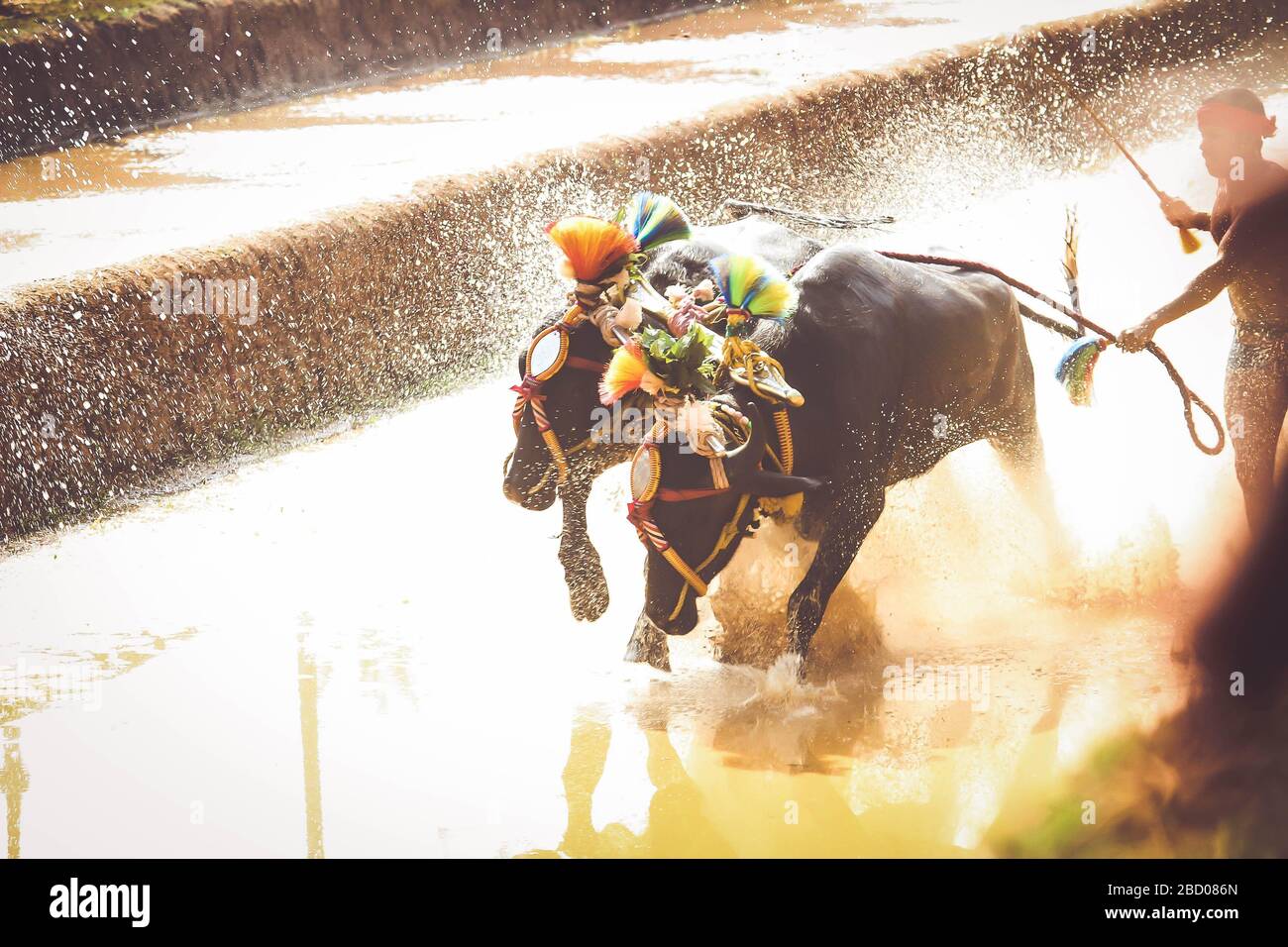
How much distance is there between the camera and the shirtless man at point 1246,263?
13.8 ft

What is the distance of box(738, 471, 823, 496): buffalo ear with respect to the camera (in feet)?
12.5

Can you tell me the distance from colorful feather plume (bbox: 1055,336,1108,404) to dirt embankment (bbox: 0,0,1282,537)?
3405 millimetres

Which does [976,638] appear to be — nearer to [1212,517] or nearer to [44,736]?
[1212,517]

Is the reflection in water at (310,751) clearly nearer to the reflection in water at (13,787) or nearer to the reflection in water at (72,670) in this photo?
the reflection in water at (72,670)

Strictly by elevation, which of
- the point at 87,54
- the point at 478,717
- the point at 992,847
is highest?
the point at 87,54

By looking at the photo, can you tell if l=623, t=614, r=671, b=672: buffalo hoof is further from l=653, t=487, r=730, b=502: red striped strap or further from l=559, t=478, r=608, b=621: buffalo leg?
→ l=653, t=487, r=730, b=502: red striped strap

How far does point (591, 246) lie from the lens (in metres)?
3.85

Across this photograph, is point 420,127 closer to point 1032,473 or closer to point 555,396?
point 1032,473

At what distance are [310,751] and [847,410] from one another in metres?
1.83

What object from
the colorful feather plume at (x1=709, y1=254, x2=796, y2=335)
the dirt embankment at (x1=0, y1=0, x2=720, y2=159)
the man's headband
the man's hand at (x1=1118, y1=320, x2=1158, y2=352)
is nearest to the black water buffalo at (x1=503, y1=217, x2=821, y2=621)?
the colorful feather plume at (x1=709, y1=254, x2=796, y2=335)

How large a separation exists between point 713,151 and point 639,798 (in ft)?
20.7

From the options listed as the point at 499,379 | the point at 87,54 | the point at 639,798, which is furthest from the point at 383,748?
the point at 87,54

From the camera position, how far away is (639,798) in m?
4.04

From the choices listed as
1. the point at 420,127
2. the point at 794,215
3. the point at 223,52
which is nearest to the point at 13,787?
the point at 794,215
